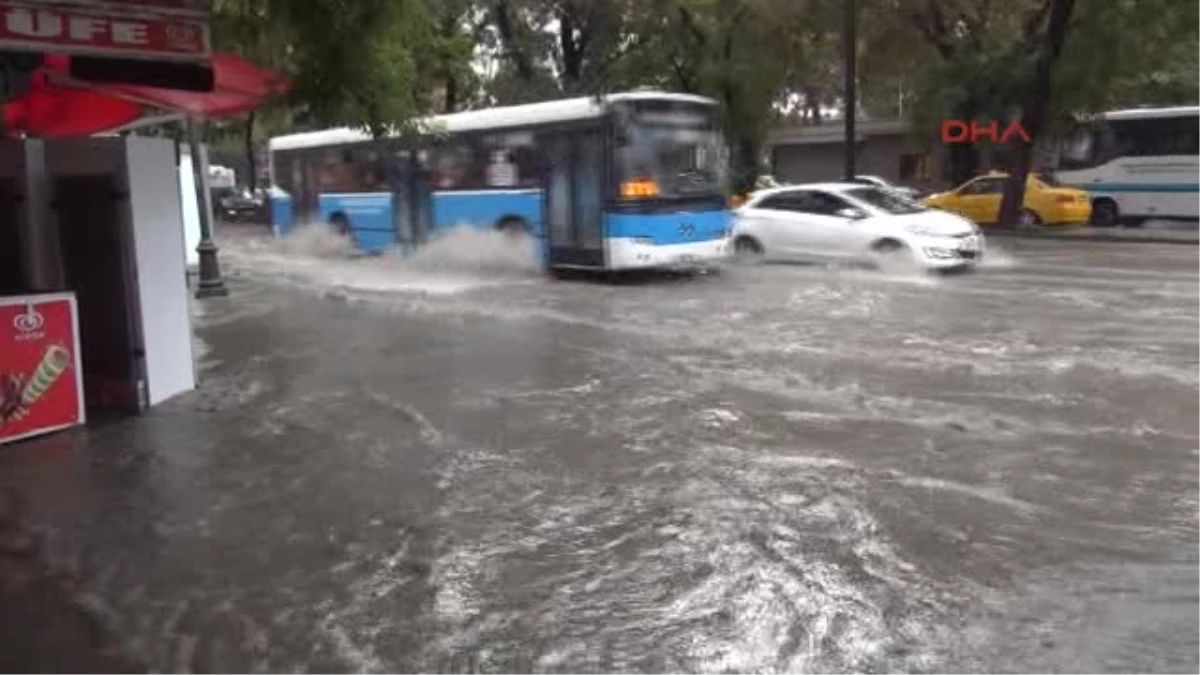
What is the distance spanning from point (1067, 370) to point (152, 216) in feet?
24.3

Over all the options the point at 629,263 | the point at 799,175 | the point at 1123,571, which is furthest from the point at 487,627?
the point at 799,175

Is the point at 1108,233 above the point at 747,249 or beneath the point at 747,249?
beneath

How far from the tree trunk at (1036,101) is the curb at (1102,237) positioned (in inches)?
33.8

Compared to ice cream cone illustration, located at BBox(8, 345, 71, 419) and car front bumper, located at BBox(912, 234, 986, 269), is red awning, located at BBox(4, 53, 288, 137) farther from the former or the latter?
car front bumper, located at BBox(912, 234, 986, 269)

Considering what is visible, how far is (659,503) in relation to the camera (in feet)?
22.3

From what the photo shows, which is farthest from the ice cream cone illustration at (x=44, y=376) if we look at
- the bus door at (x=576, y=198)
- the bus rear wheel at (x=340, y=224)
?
the bus rear wheel at (x=340, y=224)

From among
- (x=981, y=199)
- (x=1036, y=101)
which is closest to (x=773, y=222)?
(x=1036, y=101)

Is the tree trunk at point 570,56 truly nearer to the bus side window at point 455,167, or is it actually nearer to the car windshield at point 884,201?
the bus side window at point 455,167

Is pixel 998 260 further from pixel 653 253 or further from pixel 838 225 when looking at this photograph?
pixel 653 253

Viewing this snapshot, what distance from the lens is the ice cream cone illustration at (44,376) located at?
8.48 m

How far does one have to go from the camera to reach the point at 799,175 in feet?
180

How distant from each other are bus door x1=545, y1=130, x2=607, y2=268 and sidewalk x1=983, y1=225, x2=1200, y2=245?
552 inches

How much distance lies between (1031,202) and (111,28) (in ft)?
94.5

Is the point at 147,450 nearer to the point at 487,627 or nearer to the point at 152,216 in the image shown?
the point at 152,216
